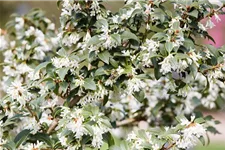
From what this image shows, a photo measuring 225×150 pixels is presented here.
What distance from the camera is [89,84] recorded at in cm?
161

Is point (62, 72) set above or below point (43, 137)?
above

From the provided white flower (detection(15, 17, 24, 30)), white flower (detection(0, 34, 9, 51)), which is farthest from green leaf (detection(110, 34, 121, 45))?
white flower (detection(15, 17, 24, 30))

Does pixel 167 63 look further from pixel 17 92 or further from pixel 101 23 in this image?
pixel 17 92

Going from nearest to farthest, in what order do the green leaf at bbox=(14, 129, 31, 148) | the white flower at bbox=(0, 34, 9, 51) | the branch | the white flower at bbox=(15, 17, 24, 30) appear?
the green leaf at bbox=(14, 129, 31, 148) → the branch → the white flower at bbox=(0, 34, 9, 51) → the white flower at bbox=(15, 17, 24, 30)

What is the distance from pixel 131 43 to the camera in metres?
1.77

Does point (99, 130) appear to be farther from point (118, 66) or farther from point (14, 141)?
point (14, 141)

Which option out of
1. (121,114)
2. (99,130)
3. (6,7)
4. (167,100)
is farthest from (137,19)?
(6,7)

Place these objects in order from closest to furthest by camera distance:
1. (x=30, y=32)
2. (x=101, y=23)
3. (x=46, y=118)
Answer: (x=101, y=23), (x=46, y=118), (x=30, y=32)

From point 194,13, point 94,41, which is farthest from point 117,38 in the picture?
point 194,13

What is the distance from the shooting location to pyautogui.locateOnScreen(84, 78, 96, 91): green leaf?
1.59m

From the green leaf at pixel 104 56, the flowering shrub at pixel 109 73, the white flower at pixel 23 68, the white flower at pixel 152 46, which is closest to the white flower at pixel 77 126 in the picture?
the flowering shrub at pixel 109 73

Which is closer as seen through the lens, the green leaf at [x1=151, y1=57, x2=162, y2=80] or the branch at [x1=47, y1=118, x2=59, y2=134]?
the green leaf at [x1=151, y1=57, x2=162, y2=80]

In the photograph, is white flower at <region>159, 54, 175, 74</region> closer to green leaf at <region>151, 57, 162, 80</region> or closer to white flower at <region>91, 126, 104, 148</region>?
green leaf at <region>151, 57, 162, 80</region>

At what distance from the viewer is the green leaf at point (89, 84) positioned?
5.23ft
